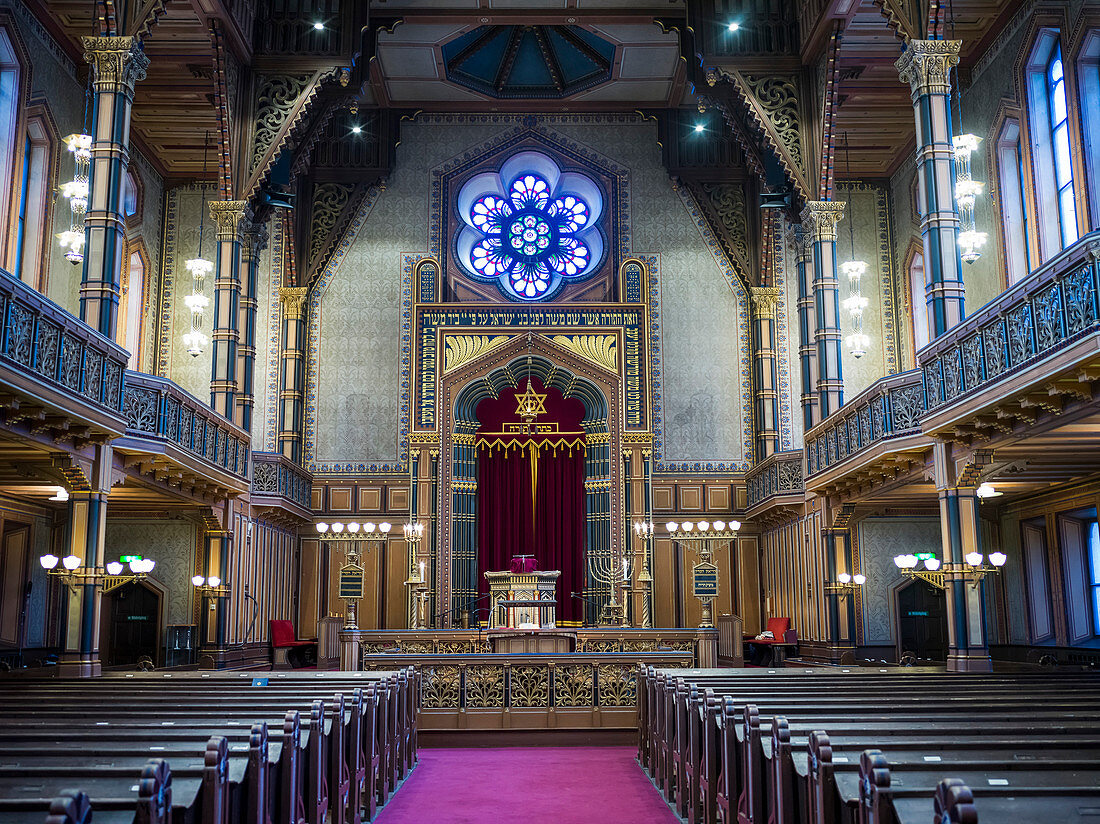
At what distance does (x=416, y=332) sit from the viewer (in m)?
26.3

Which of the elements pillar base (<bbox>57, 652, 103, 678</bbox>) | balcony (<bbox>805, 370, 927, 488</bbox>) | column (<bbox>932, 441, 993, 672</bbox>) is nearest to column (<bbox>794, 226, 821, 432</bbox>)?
balcony (<bbox>805, 370, 927, 488</bbox>)

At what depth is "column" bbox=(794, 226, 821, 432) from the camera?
21.3 meters

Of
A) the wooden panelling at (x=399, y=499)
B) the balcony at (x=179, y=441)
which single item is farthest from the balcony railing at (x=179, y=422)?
the wooden panelling at (x=399, y=499)

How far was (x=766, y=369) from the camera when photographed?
2603 cm

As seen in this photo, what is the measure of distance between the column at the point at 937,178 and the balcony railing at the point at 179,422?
442 inches

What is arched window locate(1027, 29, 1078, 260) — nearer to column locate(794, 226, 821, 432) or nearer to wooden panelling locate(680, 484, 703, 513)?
column locate(794, 226, 821, 432)

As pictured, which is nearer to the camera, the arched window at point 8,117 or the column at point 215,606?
the arched window at point 8,117

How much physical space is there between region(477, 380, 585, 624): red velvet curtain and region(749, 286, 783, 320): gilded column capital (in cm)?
510

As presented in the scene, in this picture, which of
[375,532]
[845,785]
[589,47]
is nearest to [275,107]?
[589,47]

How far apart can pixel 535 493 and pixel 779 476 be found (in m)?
6.69

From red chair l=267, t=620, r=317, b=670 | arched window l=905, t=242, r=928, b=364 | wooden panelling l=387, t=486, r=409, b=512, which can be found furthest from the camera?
wooden panelling l=387, t=486, r=409, b=512

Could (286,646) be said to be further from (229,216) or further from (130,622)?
(229,216)

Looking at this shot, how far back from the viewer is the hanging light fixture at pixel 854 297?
19.8 m

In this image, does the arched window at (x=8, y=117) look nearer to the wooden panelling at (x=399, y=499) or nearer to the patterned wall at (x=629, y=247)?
the patterned wall at (x=629, y=247)
